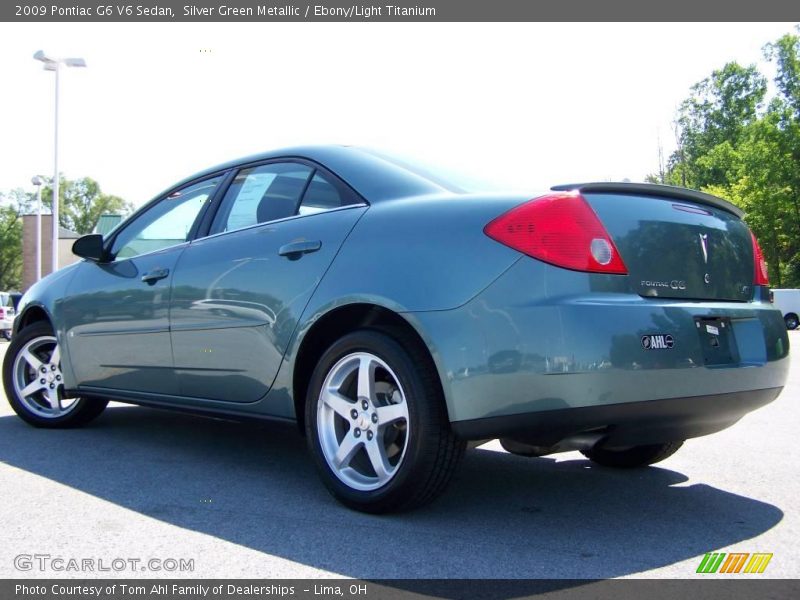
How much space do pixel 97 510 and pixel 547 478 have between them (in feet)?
7.01

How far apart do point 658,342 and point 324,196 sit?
1.67m

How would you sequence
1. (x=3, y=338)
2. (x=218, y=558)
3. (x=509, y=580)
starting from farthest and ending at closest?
(x=3, y=338)
(x=218, y=558)
(x=509, y=580)

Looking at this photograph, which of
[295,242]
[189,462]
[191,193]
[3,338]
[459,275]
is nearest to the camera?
[459,275]

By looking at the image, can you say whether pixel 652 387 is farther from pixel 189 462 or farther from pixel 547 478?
pixel 189 462

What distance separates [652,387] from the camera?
2863 millimetres

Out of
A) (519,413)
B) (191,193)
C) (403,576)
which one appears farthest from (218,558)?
(191,193)

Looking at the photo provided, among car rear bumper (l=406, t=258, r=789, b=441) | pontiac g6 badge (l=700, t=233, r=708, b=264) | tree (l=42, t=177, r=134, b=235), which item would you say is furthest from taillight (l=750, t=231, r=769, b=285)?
tree (l=42, t=177, r=134, b=235)

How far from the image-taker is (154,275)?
177 inches

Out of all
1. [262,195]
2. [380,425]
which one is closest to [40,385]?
[262,195]

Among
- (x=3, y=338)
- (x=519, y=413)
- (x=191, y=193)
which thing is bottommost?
(x=3, y=338)

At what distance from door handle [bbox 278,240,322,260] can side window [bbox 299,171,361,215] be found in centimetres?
19

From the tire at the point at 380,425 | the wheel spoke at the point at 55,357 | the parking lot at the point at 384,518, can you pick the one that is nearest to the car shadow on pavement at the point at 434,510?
the parking lot at the point at 384,518

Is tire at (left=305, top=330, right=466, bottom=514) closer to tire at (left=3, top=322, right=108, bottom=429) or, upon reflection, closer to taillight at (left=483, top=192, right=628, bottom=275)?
taillight at (left=483, top=192, right=628, bottom=275)

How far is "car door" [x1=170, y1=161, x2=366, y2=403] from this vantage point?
361 cm
